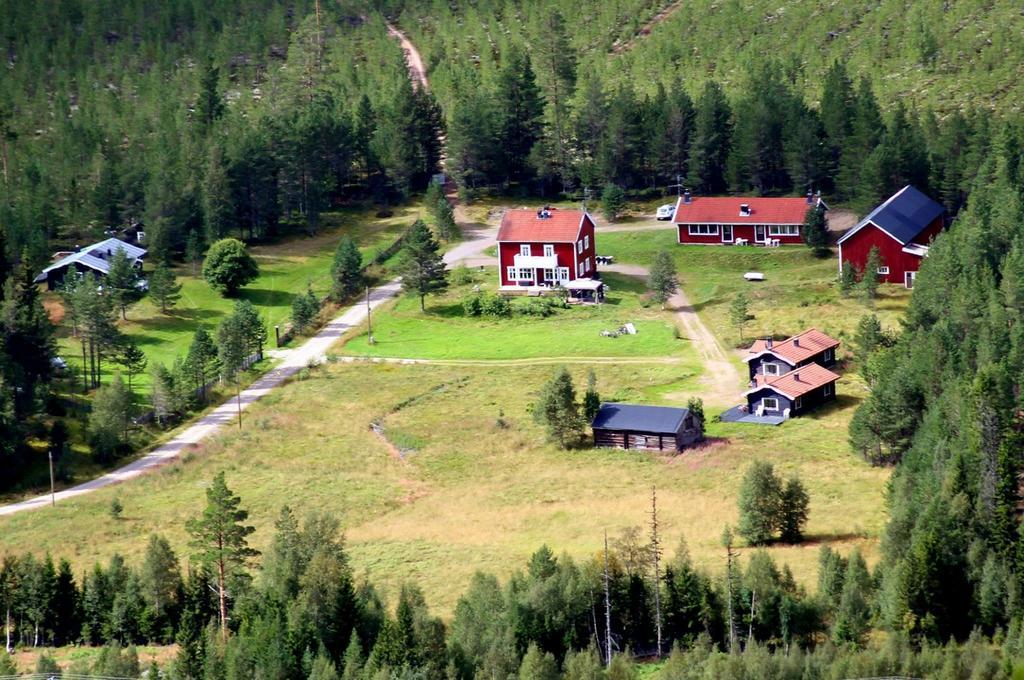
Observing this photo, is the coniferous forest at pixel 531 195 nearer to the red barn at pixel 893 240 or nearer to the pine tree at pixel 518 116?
the pine tree at pixel 518 116

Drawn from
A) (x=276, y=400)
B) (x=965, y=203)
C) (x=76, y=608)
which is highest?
(x=965, y=203)

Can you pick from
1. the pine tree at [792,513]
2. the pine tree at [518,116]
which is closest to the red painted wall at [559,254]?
the pine tree at [518,116]

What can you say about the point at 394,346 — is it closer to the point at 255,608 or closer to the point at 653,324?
the point at 653,324

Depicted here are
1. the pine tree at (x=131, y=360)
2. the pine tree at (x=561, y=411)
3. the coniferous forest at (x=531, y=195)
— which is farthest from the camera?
the pine tree at (x=131, y=360)

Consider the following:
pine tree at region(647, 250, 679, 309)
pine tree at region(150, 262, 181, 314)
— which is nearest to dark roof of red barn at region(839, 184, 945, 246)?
pine tree at region(647, 250, 679, 309)

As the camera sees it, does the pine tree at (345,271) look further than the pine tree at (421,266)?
Yes

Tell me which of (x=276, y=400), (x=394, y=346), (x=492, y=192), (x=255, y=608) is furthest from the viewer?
(x=492, y=192)

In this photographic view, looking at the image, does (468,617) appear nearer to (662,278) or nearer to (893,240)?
(662,278)

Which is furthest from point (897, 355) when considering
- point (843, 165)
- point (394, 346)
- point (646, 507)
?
point (843, 165)
